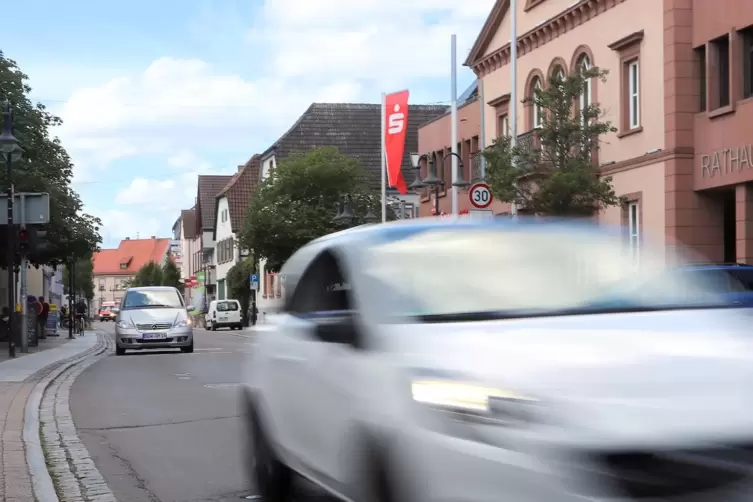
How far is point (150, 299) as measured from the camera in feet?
104

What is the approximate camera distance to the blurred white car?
4.43 m

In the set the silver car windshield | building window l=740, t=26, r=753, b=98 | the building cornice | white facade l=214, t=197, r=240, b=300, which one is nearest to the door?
building window l=740, t=26, r=753, b=98

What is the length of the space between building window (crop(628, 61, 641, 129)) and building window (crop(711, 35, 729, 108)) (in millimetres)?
3166

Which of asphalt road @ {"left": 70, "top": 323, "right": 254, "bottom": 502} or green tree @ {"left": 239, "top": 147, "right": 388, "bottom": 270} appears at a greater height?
green tree @ {"left": 239, "top": 147, "right": 388, "bottom": 270}

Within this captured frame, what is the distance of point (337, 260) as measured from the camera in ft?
22.1

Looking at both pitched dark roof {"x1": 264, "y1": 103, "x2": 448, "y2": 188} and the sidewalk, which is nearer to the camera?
the sidewalk

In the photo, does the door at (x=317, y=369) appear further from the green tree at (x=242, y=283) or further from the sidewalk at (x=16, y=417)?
the green tree at (x=242, y=283)

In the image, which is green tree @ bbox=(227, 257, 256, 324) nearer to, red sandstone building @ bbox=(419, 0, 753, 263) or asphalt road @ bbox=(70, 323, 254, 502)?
red sandstone building @ bbox=(419, 0, 753, 263)

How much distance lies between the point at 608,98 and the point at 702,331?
27497 millimetres

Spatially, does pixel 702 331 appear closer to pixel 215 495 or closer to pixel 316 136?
pixel 215 495

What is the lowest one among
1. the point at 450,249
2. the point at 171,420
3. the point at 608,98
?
the point at 171,420

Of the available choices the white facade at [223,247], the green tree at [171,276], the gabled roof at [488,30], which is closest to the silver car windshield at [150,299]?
the gabled roof at [488,30]

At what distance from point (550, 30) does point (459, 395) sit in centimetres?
3198

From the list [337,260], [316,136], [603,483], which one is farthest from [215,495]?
[316,136]
